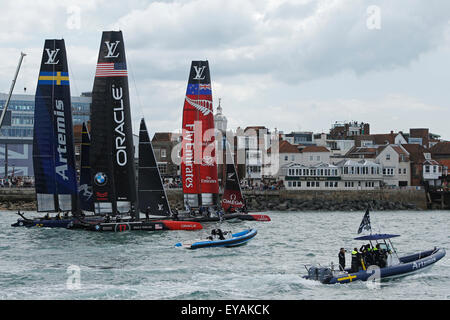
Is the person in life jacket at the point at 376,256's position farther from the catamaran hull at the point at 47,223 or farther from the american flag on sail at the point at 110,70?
the catamaran hull at the point at 47,223

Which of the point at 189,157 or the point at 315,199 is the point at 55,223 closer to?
the point at 189,157

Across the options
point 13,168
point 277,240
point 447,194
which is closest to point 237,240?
point 277,240

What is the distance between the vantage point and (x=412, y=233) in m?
55.4

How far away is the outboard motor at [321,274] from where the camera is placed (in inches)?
1167

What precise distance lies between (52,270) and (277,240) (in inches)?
736

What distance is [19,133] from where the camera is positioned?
142 m

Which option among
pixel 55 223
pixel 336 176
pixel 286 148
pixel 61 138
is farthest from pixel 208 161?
pixel 286 148

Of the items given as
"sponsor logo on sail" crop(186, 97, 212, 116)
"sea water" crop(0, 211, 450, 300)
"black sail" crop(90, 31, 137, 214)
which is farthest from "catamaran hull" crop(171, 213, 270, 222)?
"sponsor logo on sail" crop(186, 97, 212, 116)

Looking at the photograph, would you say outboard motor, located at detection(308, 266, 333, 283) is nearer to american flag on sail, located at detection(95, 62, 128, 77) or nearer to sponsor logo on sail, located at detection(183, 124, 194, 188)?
american flag on sail, located at detection(95, 62, 128, 77)

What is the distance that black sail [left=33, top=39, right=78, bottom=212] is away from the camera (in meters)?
52.9

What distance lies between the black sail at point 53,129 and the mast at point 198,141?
34.0ft
